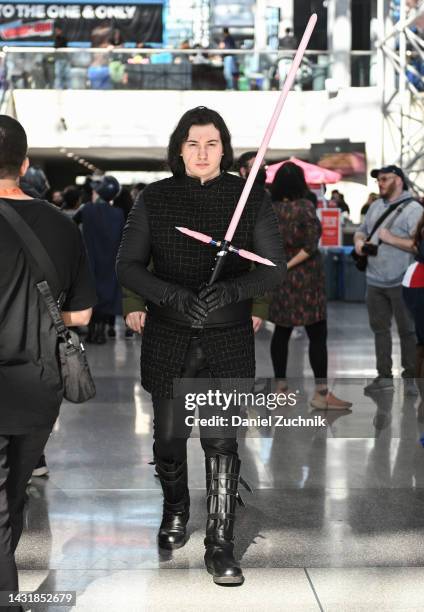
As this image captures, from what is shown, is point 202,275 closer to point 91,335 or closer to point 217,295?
point 217,295

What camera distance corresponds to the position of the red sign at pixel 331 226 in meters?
18.5

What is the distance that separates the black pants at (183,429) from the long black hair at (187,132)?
27.9 inches

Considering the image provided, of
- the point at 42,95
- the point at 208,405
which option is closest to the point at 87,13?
the point at 42,95

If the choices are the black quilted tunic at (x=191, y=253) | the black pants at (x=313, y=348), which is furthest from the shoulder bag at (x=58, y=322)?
the black pants at (x=313, y=348)

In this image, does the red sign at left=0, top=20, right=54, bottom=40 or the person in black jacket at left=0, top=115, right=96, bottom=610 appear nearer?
the person in black jacket at left=0, top=115, right=96, bottom=610

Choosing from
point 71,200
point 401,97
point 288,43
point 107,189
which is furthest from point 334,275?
point 401,97

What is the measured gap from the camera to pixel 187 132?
4.29 metres

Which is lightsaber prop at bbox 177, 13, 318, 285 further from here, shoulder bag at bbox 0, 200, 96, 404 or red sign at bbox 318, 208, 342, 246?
red sign at bbox 318, 208, 342, 246

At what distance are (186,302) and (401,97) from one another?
2258 cm

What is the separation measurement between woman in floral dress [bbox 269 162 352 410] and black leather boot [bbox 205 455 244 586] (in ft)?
10.0

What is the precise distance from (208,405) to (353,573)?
0.84 metres

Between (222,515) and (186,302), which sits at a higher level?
(186,302)

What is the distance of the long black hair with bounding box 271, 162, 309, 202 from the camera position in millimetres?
7340

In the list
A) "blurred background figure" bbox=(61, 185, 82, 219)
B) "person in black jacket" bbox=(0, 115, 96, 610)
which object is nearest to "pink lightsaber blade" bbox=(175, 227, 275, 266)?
"person in black jacket" bbox=(0, 115, 96, 610)
